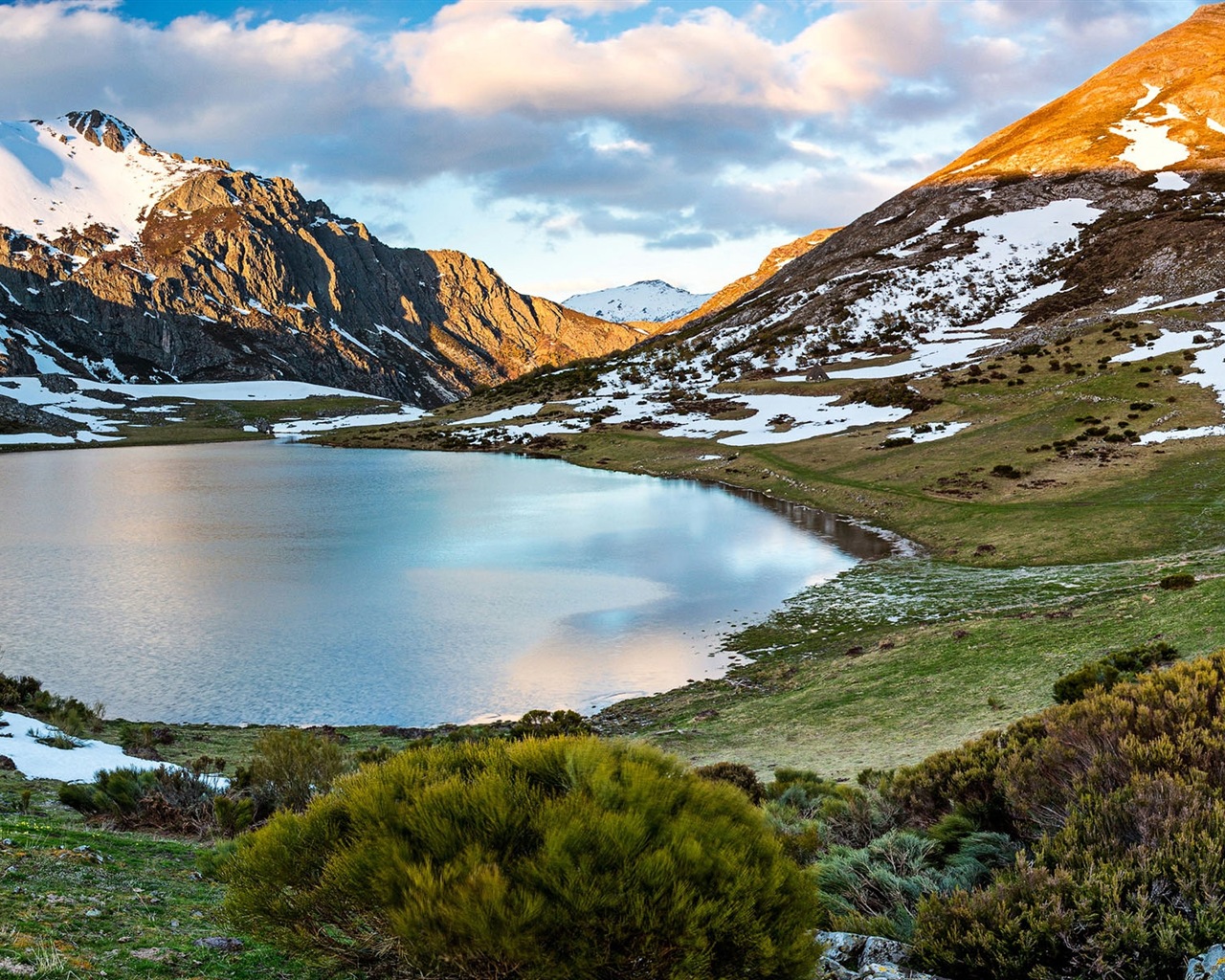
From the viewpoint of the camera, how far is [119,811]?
10.5 metres

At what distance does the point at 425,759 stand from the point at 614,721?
14688 mm

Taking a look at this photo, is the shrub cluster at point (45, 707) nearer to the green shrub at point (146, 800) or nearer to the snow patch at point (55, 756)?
the snow patch at point (55, 756)

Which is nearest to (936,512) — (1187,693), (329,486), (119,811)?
(1187,693)

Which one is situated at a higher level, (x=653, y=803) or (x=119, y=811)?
(x=653, y=803)

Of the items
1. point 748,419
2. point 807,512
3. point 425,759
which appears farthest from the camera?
point 748,419

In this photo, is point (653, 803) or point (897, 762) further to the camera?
point (897, 762)

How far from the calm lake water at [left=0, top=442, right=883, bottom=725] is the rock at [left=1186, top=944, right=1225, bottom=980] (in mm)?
17098

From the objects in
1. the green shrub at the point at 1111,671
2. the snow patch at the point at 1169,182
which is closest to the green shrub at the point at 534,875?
the green shrub at the point at 1111,671

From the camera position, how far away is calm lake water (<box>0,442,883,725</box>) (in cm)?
2275

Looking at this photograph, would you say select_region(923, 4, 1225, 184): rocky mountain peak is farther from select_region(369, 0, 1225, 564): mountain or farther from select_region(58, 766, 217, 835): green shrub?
select_region(58, 766, 217, 835): green shrub

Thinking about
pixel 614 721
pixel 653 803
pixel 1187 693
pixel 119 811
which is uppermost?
pixel 653 803

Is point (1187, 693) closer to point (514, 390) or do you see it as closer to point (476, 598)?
point (476, 598)

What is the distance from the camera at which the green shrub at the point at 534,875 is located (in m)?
4.41

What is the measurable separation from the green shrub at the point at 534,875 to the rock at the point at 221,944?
1.80ft
